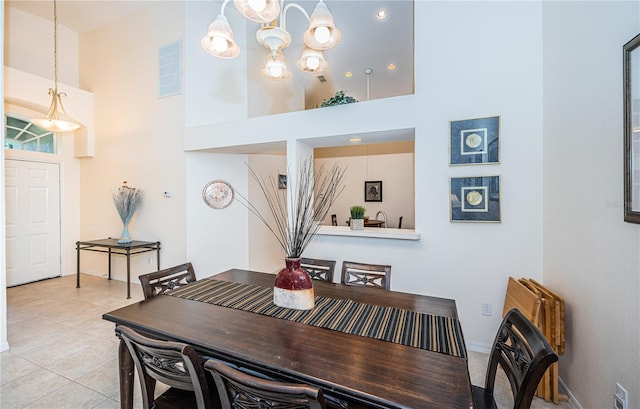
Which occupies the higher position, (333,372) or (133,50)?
(133,50)

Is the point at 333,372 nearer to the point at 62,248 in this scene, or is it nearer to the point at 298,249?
the point at 298,249

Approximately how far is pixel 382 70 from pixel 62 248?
23.2ft

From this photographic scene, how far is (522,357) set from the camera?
125 cm

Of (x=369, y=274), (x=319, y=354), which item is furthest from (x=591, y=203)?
(x=319, y=354)

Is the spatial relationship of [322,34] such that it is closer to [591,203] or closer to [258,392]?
[591,203]

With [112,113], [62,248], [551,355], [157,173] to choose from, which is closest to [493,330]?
[551,355]

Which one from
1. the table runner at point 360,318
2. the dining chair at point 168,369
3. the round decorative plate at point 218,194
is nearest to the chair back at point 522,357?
the table runner at point 360,318

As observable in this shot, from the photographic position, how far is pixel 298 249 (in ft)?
5.94

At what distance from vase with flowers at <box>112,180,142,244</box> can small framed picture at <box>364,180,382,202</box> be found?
17.3 ft

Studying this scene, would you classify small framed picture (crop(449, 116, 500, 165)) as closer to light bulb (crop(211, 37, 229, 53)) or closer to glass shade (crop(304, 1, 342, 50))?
glass shade (crop(304, 1, 342, 50))

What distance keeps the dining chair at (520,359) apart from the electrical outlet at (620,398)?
0.70 meters

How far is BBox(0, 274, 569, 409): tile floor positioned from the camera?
2.08 meters

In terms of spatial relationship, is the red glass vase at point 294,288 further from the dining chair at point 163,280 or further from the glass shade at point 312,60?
the glass shade at point 312,60

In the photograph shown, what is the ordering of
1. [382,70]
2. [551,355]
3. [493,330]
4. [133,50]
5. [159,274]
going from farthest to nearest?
[382,70], [133,50], [493,330], [159,274], [551,355]
